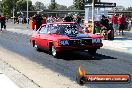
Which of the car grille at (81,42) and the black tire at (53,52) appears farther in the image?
the black tire at (53,52)

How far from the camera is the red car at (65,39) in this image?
579 inches

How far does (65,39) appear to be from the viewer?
577 inches

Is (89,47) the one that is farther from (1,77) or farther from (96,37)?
(1,77)

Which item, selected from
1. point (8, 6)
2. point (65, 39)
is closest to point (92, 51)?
point (65, 39)

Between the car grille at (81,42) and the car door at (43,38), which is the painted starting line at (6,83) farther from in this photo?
the car door at (43,38)

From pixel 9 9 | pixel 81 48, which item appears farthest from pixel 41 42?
pixel 9 9

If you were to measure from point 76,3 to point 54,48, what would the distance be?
88541mm

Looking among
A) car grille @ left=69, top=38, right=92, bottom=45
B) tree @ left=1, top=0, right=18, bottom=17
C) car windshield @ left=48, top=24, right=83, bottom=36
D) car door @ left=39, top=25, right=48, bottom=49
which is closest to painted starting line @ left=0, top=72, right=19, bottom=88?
car grille @ left=69, top=38, right=92, bottom=45

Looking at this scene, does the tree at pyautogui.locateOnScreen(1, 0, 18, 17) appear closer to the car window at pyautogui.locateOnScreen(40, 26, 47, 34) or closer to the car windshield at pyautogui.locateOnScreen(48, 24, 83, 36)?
the car window at pyautogui.locateOnScreen(40, 26, 47, 34)

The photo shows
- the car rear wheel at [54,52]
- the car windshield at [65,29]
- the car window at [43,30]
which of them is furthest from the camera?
the car window at [43,30]

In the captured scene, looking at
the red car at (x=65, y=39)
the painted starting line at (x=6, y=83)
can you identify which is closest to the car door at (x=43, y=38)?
the red car at (x=65, y=39)

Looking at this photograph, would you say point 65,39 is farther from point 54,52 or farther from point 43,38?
point 43,38

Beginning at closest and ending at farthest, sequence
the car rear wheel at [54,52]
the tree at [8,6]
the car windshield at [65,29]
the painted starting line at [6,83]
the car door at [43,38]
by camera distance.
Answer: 1. the painted starting line at [6,83]
2. the car rear wheel at [54,52]
3. the car windshield at [65,29]
4. the car door at [43,38]
5. the tree at [8,6]

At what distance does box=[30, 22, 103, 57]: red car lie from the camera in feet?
48.3
